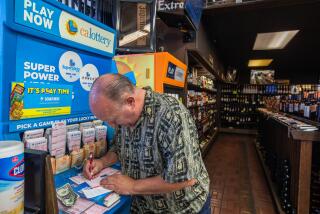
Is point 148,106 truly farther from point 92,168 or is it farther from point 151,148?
point 92,168

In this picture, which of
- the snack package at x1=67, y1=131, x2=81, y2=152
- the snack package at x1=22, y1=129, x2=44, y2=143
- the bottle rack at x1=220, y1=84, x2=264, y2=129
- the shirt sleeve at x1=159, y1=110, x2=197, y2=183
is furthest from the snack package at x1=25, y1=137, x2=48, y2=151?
the bottle rack at x1=220, y1=84, x2=264, y2=129

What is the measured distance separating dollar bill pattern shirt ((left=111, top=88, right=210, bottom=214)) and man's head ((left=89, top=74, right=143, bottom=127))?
9cm

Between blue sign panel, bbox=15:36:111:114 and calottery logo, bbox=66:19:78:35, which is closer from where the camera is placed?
blue sign panel, bbox=15:36:111:114

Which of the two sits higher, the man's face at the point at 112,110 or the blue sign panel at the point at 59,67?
the blue sign panel at the point at 59,67

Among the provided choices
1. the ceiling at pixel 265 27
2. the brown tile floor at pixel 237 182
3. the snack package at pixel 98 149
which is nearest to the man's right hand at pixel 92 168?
the snack package at pixel 98 149

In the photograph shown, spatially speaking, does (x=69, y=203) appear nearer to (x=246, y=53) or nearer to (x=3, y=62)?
(x=3, y=62)

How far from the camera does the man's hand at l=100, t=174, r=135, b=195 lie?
1141mm

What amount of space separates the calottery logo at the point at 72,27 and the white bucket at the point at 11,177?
688 mm

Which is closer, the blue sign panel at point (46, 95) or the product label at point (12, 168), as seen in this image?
the product label at point (12, 168)

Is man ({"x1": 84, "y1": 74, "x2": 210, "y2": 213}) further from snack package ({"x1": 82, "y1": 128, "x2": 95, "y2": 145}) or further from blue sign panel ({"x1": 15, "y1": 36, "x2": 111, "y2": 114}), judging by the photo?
blue sign panel ({"x1": 15, "y1": 36, "x2": 111, "y2": 114})

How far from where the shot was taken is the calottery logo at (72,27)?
1192mm

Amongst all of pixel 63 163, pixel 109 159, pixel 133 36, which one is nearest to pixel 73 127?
pixel 63 163

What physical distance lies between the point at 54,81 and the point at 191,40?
255cm

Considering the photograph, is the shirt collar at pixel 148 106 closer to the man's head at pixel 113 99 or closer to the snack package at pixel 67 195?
the man's head at pixel 113 99
